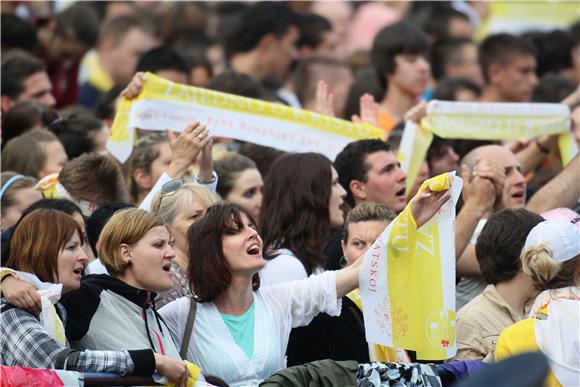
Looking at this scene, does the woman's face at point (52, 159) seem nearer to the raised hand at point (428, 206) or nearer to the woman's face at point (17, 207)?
the woman's face at point (17, 207)

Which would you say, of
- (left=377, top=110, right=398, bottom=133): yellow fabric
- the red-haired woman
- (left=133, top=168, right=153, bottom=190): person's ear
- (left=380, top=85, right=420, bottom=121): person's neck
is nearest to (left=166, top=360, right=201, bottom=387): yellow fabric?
the red-haired woman

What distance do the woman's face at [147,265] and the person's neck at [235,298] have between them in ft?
0.96

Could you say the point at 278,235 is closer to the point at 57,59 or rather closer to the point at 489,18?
the point at 57,59

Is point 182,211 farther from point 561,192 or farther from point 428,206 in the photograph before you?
point 561,192

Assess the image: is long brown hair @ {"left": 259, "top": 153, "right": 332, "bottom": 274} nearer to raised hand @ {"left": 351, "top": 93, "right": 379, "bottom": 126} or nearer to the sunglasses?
the sunglasses

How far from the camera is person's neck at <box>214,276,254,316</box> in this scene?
247 inches

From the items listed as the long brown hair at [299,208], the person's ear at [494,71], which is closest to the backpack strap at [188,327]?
the long brown hair at [299,208]

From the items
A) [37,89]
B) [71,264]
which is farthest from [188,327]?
[37,89]

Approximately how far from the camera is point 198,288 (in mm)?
6258

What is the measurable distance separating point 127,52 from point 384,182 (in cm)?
547

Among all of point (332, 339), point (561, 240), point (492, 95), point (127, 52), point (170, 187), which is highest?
point (561, 240)

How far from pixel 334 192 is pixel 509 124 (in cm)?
219

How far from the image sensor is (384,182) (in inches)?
313

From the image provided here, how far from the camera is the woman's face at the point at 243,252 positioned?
6219 mm
